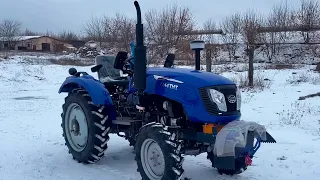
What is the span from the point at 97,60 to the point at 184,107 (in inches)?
96.7

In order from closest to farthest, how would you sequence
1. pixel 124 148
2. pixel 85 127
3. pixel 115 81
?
pixel 85 127 → pixel 115 81 → pixel 124 148

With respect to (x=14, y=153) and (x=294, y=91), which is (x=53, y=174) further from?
(x=294, y=91)

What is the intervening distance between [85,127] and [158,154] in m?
1.77

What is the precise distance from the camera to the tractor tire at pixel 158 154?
4352 mm

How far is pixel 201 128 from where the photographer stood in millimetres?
4750

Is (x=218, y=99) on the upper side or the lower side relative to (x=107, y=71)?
lower

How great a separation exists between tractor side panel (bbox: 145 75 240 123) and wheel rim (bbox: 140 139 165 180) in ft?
1.81

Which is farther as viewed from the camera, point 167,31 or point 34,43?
point 34,43

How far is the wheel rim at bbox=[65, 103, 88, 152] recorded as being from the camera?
6.07 metres

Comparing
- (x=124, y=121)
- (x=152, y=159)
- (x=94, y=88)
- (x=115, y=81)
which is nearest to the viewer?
(x=152, y=159)

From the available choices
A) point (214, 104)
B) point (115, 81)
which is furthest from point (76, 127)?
point (214, 104)

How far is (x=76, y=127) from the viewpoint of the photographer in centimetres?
621

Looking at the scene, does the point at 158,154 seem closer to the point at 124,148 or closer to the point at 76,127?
the point at 76,127

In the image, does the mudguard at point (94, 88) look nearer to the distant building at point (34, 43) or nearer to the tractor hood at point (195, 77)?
the tractor hood at point (195, 77)
